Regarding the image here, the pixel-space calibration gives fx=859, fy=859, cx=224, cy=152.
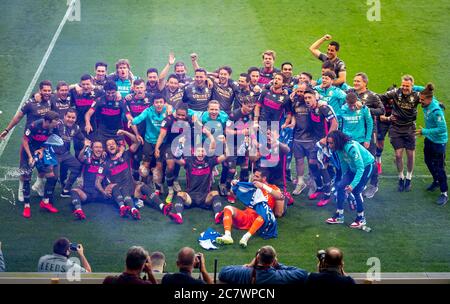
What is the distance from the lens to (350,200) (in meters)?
12.7

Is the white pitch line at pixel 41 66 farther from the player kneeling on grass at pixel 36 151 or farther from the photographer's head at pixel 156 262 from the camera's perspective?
the photographer's head at pixel 156 262

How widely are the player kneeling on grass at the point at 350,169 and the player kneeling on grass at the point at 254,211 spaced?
868mm

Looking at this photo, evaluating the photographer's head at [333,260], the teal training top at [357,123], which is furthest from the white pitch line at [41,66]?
the photographer's head at [333,260]

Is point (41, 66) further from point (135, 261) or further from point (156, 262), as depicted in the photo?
point (135, 261)

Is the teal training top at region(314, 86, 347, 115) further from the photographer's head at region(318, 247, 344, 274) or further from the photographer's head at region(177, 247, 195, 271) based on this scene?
the photographer's head at region(177, 247, 195, 271)

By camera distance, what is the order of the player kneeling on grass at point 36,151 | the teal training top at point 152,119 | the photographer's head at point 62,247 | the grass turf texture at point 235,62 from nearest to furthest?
the photographer's head at point 62,247 < the grass turf texture at point 235,62 < the player kneeling on grass at point 36,151 < the teal training top at point 152,119

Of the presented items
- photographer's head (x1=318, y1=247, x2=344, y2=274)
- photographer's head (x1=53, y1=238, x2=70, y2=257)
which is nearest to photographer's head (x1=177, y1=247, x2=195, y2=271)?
photographer's head (x1=318, y1=247, x2=344, y2=274)

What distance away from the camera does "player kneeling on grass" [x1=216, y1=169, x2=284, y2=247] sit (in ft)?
38.5

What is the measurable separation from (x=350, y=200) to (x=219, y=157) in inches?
80.5

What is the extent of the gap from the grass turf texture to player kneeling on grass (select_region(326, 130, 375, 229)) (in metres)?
0.25

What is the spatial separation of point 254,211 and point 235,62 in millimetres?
6381

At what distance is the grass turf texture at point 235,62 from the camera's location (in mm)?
11555

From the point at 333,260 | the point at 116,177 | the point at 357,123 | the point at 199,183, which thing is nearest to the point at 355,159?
the point at 357,123

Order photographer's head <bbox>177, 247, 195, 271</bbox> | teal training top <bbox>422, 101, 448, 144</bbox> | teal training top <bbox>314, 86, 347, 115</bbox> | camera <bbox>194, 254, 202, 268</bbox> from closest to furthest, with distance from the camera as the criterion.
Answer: photographer's head <bbox>177, 247, 195, 271</bbox> → camera <bbox>194, 254, 202, 268</bbox> → teal training top <bbox>422, 101, 448, 144</bbox> → teal training top <bbox>314, 86, 347, 115</bbox>
